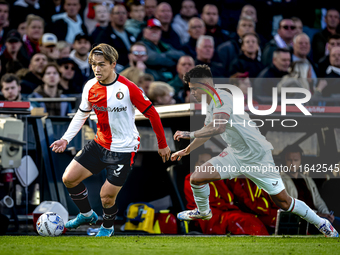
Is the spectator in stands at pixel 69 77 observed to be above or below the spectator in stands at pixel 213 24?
below

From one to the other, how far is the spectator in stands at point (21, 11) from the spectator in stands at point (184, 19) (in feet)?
9.80

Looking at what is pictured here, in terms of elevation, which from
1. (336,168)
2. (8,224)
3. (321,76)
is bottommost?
(8,224)

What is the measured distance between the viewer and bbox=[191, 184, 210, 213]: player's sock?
6117 mm

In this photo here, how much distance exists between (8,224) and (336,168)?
4.88 metres

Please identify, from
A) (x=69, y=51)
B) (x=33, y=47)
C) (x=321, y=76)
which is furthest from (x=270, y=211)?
(x=33, y=47)

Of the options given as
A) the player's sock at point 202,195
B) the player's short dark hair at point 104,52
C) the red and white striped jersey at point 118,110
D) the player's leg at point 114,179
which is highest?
the player's short dark hair at point 104,52

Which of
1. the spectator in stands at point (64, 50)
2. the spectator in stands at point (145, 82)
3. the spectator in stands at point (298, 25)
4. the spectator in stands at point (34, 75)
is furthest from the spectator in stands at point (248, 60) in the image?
the spectator in stands at point (34, 75)

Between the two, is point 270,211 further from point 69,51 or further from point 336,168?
point 69,51

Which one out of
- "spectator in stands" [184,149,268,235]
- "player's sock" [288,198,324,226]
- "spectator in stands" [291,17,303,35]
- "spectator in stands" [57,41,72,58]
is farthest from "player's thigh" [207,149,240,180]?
"spectator in stands" [291,17,303,35]

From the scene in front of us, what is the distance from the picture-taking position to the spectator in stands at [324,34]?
453 inches

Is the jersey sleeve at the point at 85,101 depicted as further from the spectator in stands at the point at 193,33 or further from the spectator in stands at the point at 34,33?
the spectator in stands at the point at 193,33

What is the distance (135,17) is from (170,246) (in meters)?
7.18

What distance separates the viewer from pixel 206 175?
19.7 ft

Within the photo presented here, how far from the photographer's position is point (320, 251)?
15.0 ft
